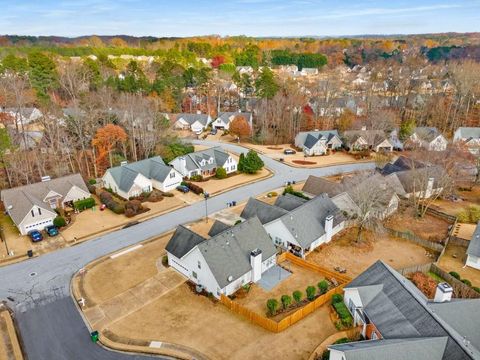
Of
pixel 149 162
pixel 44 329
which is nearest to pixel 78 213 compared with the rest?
pixel 149 162

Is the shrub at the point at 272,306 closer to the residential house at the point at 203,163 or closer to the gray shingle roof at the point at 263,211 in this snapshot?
the gray shingle roof at the point at 263,211

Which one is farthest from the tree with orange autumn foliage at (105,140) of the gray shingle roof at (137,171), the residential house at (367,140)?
the residential house at (367,140)

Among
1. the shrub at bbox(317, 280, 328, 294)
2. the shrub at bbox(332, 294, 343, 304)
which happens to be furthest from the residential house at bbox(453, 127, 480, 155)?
the shrub at bbox(332, 294, 343, 304)

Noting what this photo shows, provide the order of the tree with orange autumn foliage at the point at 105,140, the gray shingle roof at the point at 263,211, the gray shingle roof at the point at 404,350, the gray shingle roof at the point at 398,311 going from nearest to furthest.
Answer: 1. the gray shingle roof at the point at 404,350
2. the gray shingle roof at the point at 398,311
3. the gray shingle roof at the point at 263,211
4. the tree with orange autumn foliage at the point at 105,140

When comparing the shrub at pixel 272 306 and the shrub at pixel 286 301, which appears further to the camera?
the shrub at pixel 286 301

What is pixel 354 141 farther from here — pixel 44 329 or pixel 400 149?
pixel 44 329
